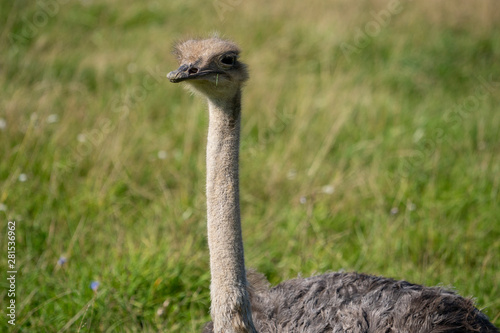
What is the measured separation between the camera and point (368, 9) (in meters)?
8.52

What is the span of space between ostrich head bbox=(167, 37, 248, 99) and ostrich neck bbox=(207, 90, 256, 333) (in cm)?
6

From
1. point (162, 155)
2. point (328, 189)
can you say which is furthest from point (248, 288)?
point (162, 155)

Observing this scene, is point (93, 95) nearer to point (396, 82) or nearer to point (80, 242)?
point (80, 242)

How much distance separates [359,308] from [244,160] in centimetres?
261

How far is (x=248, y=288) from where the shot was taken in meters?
2.46

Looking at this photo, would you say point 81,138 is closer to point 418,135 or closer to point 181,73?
point 181,73

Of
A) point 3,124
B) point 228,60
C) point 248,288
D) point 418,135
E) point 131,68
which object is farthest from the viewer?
point 131,68

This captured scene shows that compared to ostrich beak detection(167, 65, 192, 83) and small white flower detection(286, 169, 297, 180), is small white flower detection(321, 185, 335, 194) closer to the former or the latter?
small white flower detection(286, 169, 297, 180)

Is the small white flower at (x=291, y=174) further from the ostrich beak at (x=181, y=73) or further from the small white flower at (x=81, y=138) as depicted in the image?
the ostrich beak at (x=181, y=73)

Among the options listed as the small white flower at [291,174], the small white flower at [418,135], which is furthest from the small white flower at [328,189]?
the small white flower at [418,135]

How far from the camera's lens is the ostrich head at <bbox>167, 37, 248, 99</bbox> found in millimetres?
2154

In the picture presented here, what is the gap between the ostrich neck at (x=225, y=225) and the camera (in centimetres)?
219

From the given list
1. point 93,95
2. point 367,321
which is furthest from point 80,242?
point 93,95

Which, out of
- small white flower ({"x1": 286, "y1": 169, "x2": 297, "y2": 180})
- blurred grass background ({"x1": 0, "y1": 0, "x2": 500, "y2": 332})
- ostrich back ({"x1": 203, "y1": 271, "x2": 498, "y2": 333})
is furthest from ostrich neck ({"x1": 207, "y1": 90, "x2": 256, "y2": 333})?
small white flower ({"x1": 286, "y1": 169, "x2": 297, "y2": 180})
